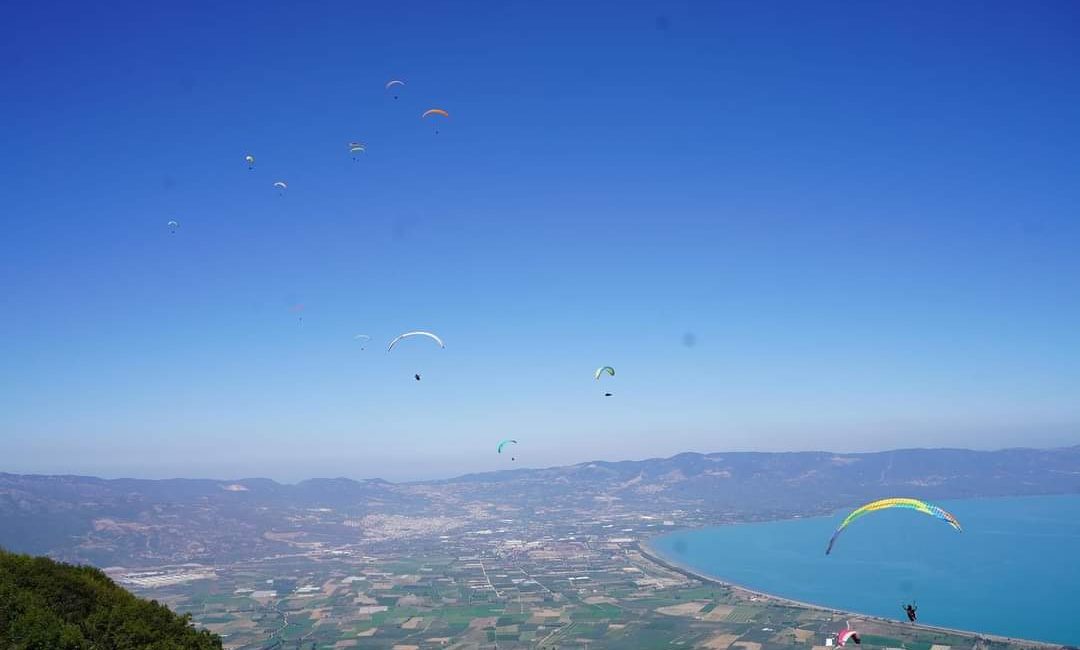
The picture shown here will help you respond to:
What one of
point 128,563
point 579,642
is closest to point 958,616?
point 579,642

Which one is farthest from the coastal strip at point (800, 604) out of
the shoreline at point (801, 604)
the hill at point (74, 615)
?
the hill at point (74, 615)

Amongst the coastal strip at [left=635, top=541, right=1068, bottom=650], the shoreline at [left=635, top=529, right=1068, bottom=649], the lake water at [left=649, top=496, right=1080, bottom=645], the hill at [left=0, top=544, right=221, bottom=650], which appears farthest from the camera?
the lake water at [left=649, top=496, right=1080, bottom=645]

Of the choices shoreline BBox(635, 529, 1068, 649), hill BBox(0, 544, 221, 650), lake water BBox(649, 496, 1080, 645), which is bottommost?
lake water BBox(649, 496, 1080, 645)

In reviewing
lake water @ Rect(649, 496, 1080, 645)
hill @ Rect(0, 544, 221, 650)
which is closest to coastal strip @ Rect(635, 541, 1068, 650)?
lake water @ Rect(649, 496, 1080, 645)

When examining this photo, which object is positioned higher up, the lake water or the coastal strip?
the coastal strip

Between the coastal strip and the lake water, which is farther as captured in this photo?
the lake water

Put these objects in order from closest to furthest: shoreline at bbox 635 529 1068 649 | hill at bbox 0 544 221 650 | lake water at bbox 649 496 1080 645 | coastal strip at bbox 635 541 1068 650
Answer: hill at bbox 0 544 221 650 → coastal strip at bbox 635 541 1068 650 → shoreline at bbox 635 529 1068 649 → lake water at bbox 649 496 1080 645

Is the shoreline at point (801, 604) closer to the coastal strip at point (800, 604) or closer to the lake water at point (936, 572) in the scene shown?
the coastal strip at point (800, 604)

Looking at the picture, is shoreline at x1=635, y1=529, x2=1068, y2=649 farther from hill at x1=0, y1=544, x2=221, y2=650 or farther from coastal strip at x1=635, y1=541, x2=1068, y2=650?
hill at x1=0, y1=544, x2=221, y2=650
